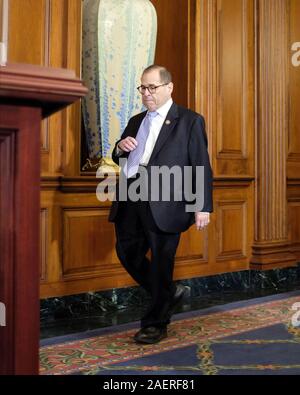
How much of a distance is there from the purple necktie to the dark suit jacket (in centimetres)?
8

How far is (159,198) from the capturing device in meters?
2.74

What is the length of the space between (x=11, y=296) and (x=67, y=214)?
247 cm

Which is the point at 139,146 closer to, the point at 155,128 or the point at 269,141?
the point at 155,128

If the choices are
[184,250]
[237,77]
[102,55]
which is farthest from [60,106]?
[237,77]

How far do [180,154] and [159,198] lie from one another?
0.25 m

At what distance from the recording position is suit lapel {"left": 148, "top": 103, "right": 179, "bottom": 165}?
9.15 ft

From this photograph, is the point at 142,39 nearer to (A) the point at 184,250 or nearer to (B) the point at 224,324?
(A) the point at 184,250

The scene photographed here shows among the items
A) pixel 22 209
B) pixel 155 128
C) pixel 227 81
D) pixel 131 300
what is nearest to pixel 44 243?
pixel 131 300

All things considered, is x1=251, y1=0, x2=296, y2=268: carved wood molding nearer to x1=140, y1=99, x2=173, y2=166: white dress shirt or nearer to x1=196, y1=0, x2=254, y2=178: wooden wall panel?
x1=196, y1=0, x2=254, y2=178: wooden wall panel

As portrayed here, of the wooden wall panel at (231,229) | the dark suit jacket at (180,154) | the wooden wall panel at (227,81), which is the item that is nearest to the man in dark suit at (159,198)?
the dark suit jacket at (180,154)

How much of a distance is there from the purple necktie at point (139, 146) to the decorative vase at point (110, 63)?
79cm

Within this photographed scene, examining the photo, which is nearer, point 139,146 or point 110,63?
point 139,146

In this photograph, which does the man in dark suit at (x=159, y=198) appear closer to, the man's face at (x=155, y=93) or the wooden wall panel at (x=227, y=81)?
the man's face at (x=155, y=93)

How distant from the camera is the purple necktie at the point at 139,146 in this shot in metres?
2.83
